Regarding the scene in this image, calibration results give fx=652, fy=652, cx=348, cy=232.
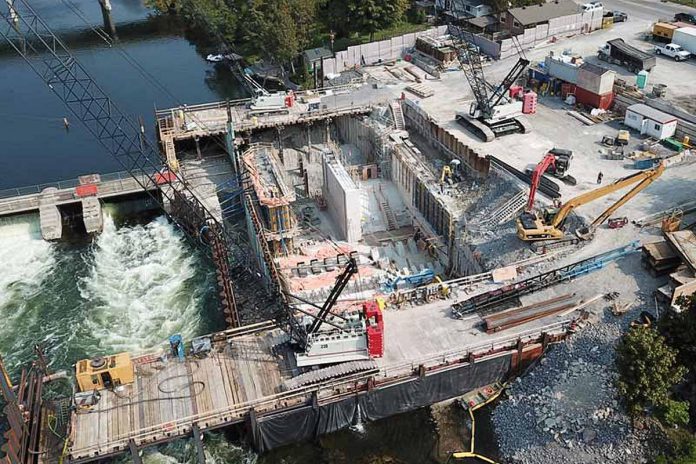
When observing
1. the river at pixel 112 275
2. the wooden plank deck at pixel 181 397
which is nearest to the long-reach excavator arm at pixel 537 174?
the river at pixel 112 275

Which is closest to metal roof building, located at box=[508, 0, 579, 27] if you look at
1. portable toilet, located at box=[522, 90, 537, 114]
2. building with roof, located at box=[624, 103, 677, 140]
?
portable toilet, located at box=[522, 90, 537, 114]

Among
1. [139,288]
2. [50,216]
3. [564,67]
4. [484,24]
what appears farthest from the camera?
[484,24]

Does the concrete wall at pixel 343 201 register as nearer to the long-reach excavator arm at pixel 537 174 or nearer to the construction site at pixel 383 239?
the construction site at pixel 383 239

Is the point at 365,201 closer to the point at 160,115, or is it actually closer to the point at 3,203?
the point at 160,115

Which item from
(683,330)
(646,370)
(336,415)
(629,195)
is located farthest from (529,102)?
(336,415)

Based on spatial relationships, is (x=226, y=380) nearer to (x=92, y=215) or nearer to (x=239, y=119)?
(x=92, y=215)

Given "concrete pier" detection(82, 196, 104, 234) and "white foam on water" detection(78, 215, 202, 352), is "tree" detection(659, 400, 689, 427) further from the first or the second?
"concrete pier" detection(82, 196, 104, 234)

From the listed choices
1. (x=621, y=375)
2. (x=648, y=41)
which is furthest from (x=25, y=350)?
→ (x=648, y=41)
